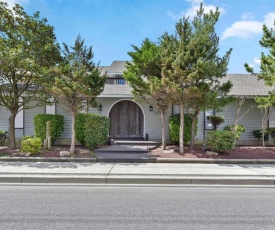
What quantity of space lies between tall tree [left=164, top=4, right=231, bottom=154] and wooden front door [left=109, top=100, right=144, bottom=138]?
4449 millimetres

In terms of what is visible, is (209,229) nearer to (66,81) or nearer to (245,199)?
(245,199)

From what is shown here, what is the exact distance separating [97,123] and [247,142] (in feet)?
30.1

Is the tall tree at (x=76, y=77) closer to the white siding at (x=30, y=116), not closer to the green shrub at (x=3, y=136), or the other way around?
the white siding at (x=30, y=116)

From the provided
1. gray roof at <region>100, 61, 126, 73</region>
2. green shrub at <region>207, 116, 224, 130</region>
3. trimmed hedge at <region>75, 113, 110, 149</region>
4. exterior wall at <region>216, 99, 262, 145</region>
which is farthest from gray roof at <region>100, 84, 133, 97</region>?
exterior wall at <region>216, 99, 262, 145</region>

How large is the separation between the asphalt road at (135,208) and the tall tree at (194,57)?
4.37 m

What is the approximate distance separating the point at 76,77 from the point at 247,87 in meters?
11.0

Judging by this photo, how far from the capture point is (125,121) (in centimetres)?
1366

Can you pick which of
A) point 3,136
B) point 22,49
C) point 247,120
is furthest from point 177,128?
point 3,136

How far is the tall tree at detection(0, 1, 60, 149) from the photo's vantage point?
9.01 metres

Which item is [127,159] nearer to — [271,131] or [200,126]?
[200,126]

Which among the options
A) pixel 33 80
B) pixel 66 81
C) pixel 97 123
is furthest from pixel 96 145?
pixel 33 80

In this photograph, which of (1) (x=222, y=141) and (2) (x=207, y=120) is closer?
(1) (x=222, y=141)

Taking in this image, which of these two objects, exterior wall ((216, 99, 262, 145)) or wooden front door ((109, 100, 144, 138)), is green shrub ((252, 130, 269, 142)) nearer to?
exterior wall ((216, 99, 262, 145))

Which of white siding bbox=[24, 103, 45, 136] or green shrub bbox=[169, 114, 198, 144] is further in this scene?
white siding bbox=[24, 103, 45, 136]
